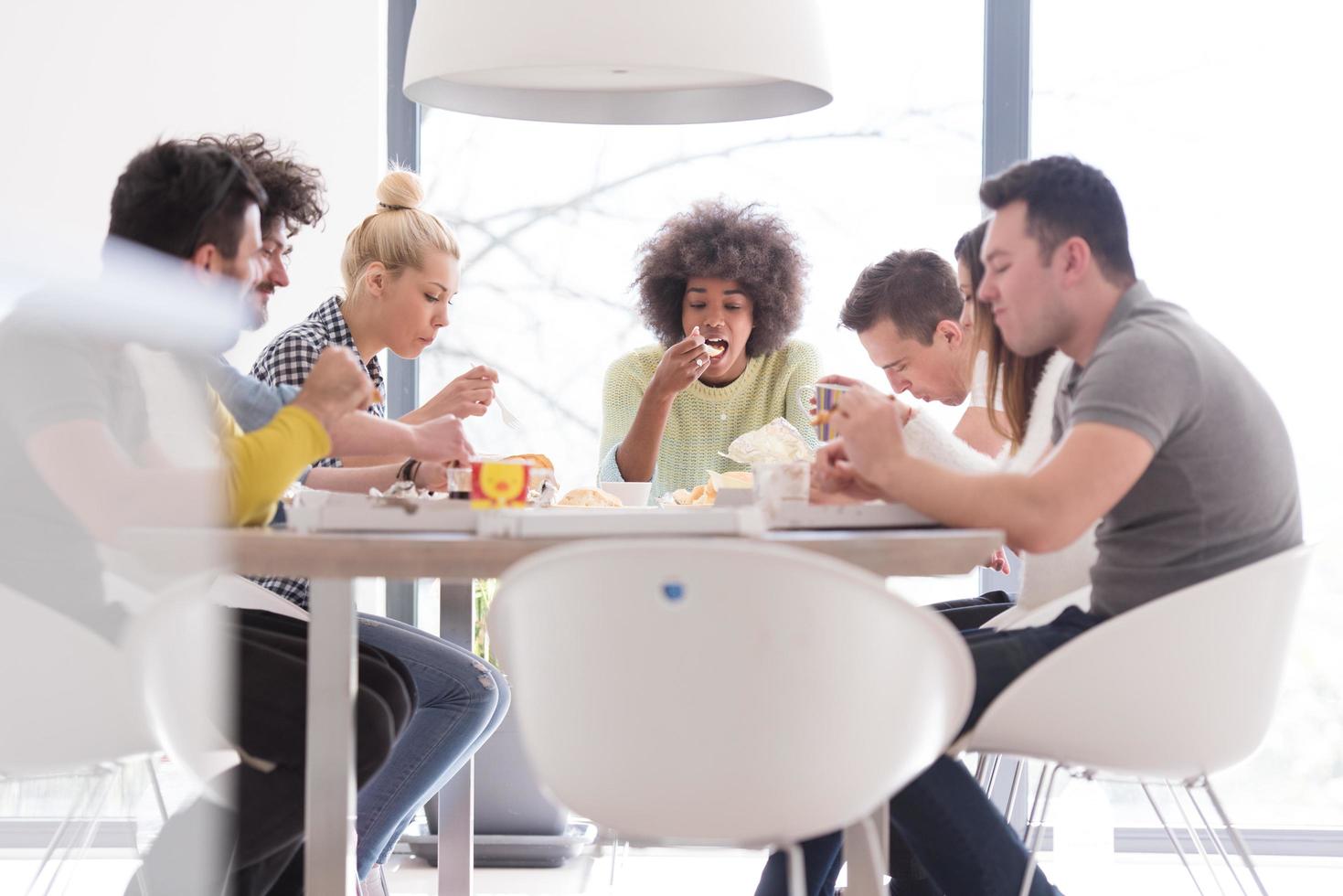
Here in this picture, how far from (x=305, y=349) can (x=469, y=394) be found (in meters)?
0.33

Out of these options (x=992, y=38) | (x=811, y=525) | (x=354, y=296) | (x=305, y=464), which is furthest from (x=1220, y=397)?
(x=992, y=38)

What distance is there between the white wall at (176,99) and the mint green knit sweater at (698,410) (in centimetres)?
74

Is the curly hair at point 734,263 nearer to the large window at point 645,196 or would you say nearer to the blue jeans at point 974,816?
the large window at point 645,196

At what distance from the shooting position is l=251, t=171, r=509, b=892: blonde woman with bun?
85.4 inches

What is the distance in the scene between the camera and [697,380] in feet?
10.2

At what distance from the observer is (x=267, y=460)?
1.48 metres

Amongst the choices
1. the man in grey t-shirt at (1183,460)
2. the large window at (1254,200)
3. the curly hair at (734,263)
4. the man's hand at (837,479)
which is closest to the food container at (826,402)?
the man's hand at (837,479)

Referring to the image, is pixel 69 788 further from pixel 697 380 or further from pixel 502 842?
pixel 697 380

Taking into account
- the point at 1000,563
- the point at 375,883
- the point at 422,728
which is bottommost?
the point at 375,883

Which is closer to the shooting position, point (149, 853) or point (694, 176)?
point (149, 853)

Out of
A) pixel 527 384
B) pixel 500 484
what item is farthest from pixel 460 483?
pixel 527 384

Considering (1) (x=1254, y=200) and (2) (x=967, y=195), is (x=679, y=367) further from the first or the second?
(1) (x=1254, y=200)

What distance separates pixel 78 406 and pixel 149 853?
1.99 feet

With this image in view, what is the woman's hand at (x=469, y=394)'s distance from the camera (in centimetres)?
228
